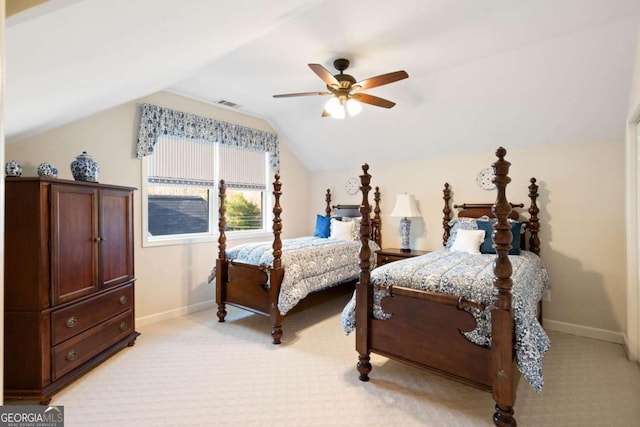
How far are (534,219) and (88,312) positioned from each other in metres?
4.39

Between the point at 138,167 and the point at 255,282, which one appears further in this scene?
the point at 138,167

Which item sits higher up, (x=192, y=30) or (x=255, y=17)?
(x=255, y=17)

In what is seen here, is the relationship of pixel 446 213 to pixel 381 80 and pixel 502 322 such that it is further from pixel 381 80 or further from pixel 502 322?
pixel 502 322

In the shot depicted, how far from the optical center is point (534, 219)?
11.4ft

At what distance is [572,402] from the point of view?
2129mm

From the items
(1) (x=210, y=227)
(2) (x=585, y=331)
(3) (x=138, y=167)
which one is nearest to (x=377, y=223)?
(1) (x=210, y=227)

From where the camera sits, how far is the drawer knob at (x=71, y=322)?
2.31 metres

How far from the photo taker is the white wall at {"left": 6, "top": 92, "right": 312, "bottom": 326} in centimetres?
292

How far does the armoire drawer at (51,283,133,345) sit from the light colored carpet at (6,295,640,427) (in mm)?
395

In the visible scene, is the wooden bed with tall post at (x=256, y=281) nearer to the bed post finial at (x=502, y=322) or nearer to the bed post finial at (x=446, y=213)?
the bed post finial at (x=446, y=213)

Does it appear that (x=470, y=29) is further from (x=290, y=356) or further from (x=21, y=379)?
(x=21, y=379)

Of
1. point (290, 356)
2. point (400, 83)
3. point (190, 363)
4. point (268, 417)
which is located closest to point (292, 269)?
point (290, 356)

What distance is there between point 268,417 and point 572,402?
204 centimetres

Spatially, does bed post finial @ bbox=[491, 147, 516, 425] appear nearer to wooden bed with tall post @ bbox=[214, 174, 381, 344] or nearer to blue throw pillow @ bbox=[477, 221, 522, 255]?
blue throw pillow @ bbox=[477, 221, 522, 255]
